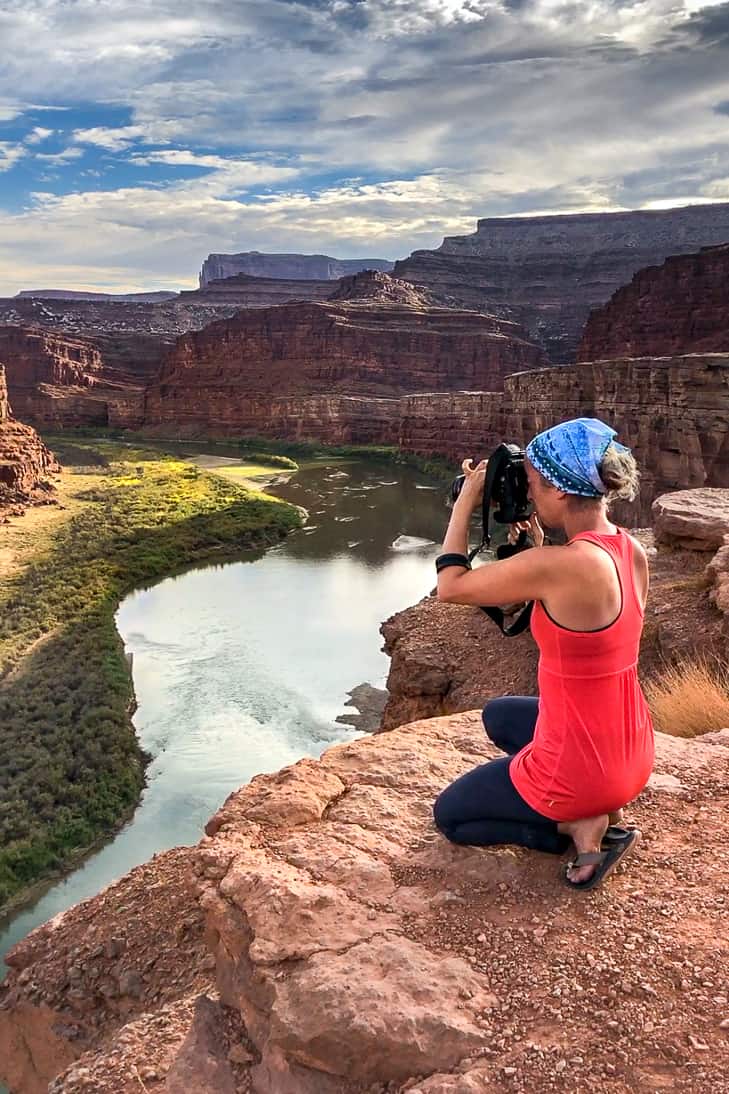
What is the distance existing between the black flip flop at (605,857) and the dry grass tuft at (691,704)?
2165 mm

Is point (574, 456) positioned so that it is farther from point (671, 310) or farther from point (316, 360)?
point (316, 360)

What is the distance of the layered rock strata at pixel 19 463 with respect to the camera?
3050 cm

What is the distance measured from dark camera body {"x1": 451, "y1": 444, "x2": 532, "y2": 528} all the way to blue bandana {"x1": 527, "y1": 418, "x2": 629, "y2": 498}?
0.12 meters

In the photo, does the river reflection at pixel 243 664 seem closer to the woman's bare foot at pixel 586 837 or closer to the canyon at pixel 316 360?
the woman's bare foot at pixel 586 837

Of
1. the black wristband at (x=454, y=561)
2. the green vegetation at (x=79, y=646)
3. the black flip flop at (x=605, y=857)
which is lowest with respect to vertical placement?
the green vegetation at (x=79, y=646)

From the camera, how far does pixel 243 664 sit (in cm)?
1562

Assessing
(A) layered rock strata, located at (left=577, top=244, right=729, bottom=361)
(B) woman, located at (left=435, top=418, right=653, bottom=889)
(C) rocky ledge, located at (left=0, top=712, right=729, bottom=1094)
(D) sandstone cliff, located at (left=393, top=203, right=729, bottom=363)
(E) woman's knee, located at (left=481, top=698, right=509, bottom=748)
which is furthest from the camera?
(D) sandstone cliff, located at (left=393, top=203, right=729, bottom=363)

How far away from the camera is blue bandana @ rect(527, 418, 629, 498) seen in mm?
2629

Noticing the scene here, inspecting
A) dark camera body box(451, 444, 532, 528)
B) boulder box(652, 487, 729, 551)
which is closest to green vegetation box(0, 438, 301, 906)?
boulder box(652, 487, 729, 551)

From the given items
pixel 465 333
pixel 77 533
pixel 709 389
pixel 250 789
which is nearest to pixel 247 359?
pixel 465 333

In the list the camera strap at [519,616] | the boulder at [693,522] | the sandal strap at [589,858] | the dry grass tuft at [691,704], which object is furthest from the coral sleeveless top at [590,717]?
the boulder at [693,522]

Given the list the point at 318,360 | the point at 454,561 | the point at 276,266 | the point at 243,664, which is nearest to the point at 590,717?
the point at 454,561

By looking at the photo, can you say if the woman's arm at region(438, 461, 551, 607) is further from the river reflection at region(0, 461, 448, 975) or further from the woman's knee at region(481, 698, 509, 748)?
the river reflection at region(0, 461, 448, 975)

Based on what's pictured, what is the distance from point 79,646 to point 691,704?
500 inches
